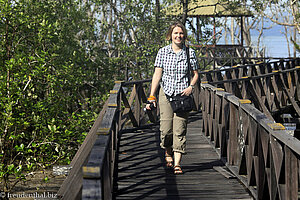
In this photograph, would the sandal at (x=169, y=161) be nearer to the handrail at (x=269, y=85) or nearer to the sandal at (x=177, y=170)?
the sandal at (x=177, y=170)

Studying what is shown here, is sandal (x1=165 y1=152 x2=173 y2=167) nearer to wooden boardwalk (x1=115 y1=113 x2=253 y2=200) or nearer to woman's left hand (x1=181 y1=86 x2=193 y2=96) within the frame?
wooden boardwalk (x1=115 y1=113 x2=253 y2=200)

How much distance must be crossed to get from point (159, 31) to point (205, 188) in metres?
13.6

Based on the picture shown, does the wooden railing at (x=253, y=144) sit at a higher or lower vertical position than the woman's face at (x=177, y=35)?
lower

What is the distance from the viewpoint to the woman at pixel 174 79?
521cm

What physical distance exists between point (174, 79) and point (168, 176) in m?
1.15

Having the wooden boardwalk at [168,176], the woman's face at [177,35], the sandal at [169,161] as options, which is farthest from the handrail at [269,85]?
the woman's face at [177,35]

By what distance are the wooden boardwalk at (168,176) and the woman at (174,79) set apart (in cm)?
34

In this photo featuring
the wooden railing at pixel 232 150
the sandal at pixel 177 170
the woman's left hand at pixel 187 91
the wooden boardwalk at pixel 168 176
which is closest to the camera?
the wooden railing at pixel 232 150

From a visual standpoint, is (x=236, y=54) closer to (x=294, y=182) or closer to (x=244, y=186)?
(x=244, y=186)

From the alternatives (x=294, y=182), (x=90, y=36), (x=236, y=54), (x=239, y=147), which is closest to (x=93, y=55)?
(x=90, y=36)

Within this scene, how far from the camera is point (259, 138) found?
14.0 feet

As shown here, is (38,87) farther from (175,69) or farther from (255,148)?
(255,148)

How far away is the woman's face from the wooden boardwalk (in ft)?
5.14

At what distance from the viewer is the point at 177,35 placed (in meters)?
5.12
